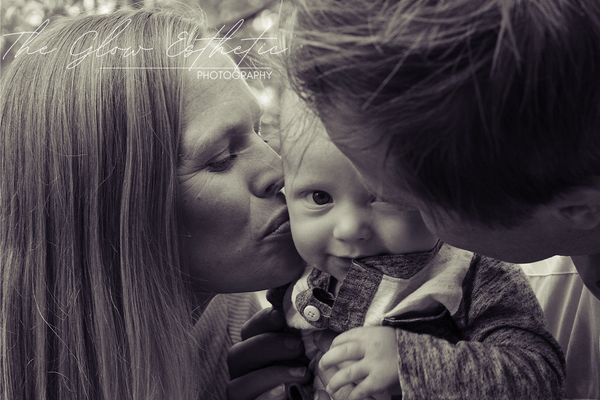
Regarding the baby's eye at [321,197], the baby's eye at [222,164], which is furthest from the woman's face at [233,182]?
the baby's eye at [321,197]

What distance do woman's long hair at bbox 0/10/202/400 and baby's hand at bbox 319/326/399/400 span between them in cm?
23

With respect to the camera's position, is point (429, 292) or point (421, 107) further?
point (429, 292)

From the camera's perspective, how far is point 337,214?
31.6 inches

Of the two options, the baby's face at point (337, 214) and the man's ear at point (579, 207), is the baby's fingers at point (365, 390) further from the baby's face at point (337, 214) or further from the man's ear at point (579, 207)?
the man's ear at point (579, 207)

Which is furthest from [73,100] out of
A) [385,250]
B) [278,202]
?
[385,250]

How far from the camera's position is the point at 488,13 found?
55 centimetres

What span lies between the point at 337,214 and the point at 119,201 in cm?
28

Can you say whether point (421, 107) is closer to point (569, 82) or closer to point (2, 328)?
point (569, 82)

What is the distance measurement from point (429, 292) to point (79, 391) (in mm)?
440

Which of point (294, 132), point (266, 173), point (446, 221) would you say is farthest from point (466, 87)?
point (266, 173)

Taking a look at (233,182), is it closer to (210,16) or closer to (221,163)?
(221,163)

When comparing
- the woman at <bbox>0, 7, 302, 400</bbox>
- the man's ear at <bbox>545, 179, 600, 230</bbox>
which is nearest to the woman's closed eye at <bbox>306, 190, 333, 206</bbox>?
the woman at <bbox>0, 7, 302, 400</bbox>

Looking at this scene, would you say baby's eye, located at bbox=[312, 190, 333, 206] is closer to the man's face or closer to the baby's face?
the baby's face

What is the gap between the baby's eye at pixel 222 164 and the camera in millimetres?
921
